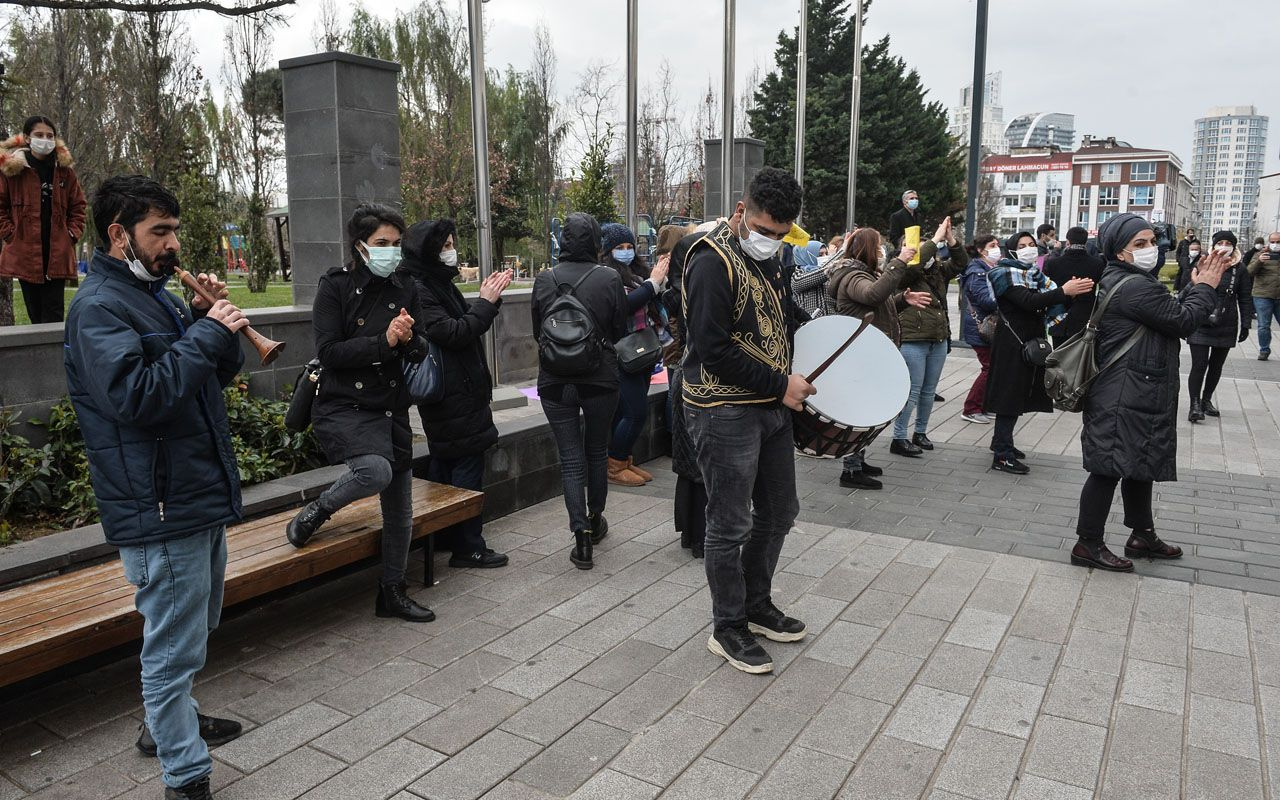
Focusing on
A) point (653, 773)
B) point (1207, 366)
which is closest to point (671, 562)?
point (653, 773)

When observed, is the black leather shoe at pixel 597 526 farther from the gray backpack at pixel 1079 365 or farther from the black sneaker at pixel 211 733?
the gray backpack at pixel 1079 365

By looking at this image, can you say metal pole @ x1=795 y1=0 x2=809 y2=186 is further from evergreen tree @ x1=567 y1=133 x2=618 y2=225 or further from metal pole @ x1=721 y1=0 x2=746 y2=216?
evergreen tree @ x1=567 y1=133 x2=618 y2=225

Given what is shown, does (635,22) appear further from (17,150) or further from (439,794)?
(439,794)

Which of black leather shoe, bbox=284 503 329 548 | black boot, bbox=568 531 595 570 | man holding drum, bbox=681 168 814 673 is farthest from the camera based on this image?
black boot, bbox=568 531 595 570

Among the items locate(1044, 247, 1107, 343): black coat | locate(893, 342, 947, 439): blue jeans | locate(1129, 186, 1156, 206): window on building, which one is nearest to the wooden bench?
locate(893, 342, 947, 439): blue jeans

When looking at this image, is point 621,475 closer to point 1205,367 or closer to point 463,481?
point 463,481

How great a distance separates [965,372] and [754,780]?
36.3ft

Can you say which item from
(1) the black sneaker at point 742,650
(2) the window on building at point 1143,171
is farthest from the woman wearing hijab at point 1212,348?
(2) the window on building at point 1143,171

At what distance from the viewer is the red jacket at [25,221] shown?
20.8 feet

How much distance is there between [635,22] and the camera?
1144 cm

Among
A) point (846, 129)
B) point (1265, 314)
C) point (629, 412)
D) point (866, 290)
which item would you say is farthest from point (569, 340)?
point (846, 129)

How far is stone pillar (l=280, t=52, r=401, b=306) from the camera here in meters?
7.48

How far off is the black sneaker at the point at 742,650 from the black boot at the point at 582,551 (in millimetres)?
1281

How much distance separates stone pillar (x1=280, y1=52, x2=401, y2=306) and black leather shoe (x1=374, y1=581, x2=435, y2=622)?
378 cm
